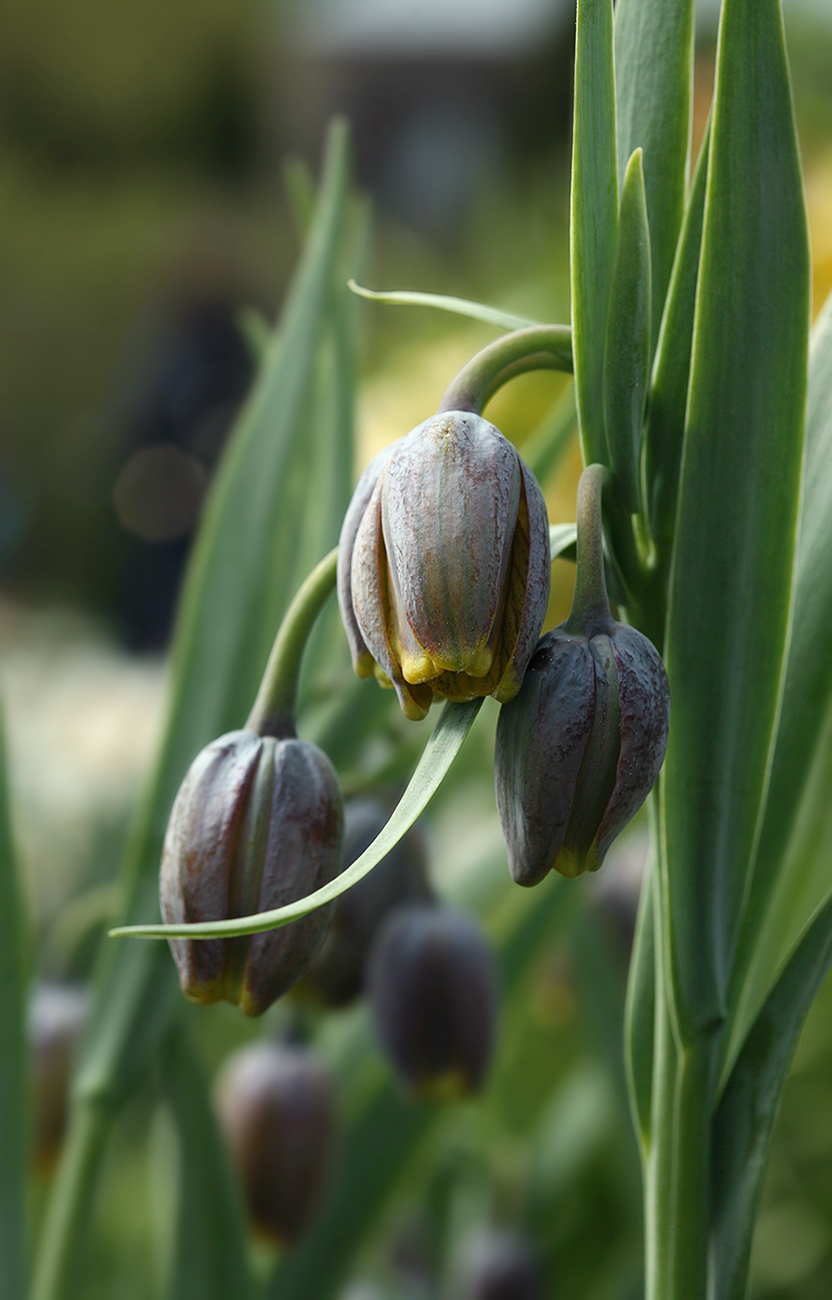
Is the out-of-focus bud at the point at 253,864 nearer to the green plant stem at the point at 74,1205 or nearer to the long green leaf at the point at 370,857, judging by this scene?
the long green leaf at the point at 370,857

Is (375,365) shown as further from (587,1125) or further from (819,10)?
(587,1125)

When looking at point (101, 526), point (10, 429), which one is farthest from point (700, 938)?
point (10, 429)

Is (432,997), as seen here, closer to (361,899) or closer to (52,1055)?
(361,899)

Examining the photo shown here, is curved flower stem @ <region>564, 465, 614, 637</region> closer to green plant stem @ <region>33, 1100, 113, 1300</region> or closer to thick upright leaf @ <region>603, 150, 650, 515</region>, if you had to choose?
thick upright leaf @ <region>603, 150, 650, 515</region>

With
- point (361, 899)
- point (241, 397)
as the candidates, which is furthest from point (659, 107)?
point (241, 397)

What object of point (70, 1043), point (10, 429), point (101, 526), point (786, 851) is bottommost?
point (70, 1043)

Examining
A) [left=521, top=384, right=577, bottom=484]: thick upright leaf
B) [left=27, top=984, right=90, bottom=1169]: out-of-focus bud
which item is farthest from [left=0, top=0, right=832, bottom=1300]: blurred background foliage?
[left=521, top=384, right=577, bottom=484]: thick upright leaf
